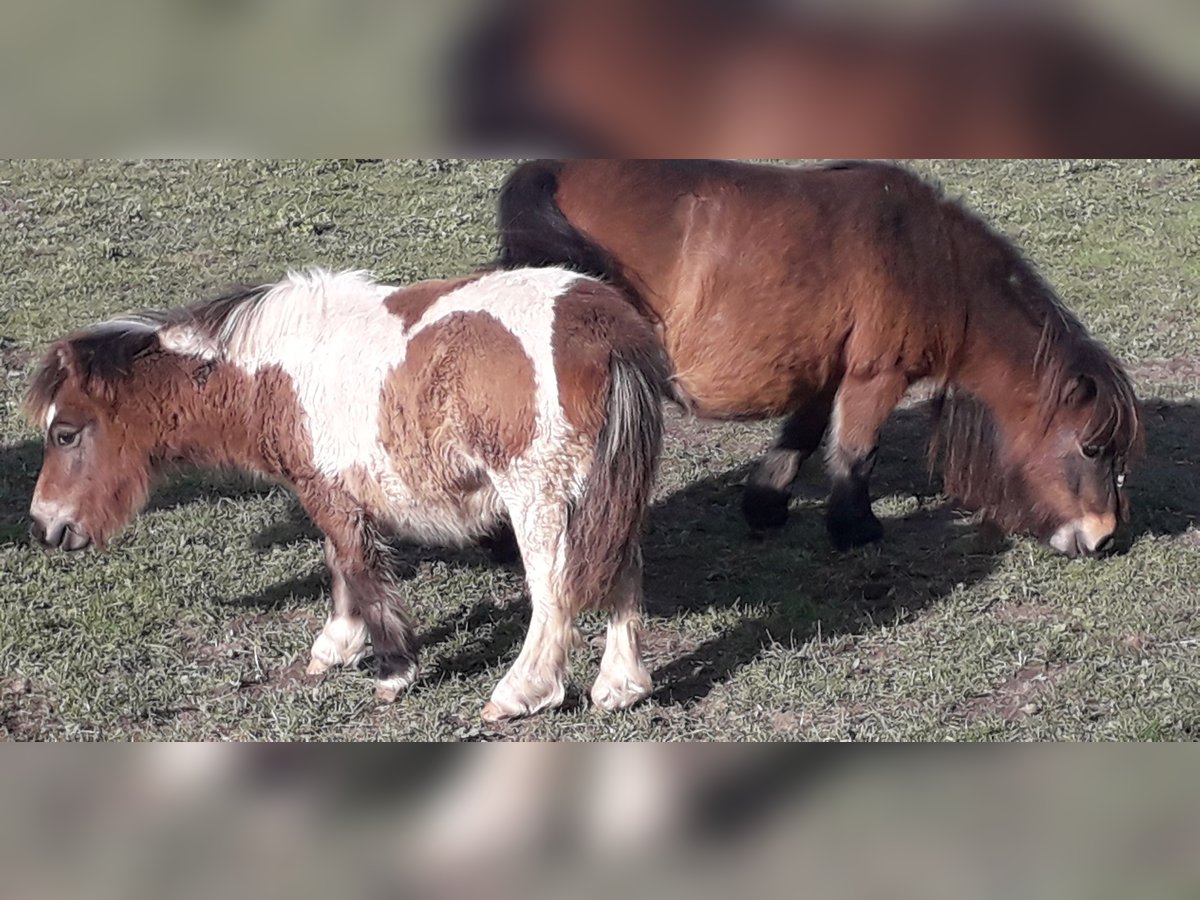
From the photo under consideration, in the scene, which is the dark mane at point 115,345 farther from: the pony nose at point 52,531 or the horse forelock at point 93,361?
the pony nose at point 52,531

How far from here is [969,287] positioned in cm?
680

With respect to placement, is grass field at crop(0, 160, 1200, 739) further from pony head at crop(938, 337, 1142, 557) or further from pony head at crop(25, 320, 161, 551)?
pony head at crop(25, 320, 161, 551)

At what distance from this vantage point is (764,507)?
714cm

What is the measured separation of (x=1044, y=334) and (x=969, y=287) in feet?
1.59

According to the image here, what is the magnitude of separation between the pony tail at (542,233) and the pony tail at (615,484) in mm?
1528

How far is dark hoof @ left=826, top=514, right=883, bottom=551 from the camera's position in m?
6.88

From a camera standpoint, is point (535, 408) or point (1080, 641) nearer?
point (535, 408)

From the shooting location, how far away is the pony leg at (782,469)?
7.13 m
